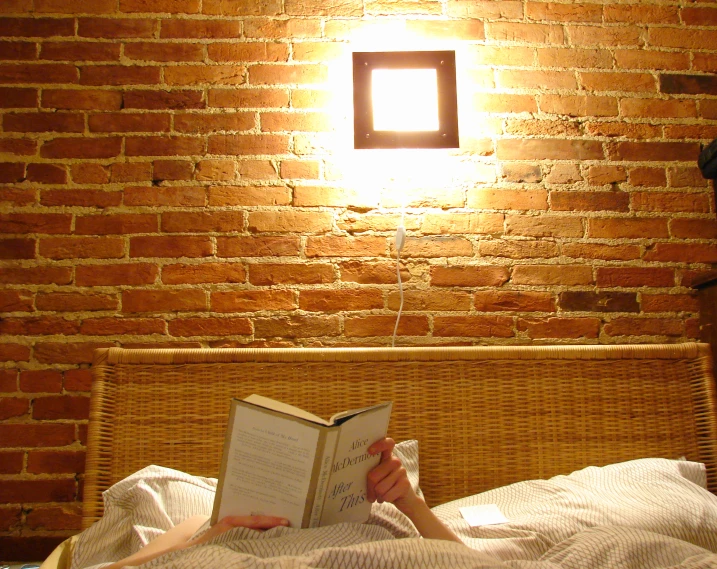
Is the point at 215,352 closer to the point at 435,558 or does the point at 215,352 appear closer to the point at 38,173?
the point at 38,173

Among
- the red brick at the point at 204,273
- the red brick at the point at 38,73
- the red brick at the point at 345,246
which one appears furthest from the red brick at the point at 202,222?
the red brick at the point at 38,73

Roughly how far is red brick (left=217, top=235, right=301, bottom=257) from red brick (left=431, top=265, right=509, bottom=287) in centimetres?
45

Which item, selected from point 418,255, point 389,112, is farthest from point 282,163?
point 418,255

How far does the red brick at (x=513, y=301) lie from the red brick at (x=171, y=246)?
867 mm

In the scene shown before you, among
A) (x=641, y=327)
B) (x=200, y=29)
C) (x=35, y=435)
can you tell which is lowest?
(x=35, y=435)

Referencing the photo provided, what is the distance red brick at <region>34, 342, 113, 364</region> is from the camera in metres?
1.74

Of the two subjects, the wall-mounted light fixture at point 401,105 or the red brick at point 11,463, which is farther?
the wall-mounted light fixture at point 401,105

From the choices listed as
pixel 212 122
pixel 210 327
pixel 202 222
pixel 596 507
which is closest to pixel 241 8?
pixel 212 122

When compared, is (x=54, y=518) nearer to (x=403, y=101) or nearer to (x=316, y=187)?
(x=316, y=187)

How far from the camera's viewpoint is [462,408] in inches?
65.0

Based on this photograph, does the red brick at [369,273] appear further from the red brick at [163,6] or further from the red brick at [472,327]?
the red brick at [163,6]

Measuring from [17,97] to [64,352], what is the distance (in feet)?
Result: 2.73

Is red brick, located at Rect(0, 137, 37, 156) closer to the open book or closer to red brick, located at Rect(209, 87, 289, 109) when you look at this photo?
red brick, located at Rect(209, 87, 289, 109)

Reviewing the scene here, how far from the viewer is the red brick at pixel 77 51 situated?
74.0 inches
